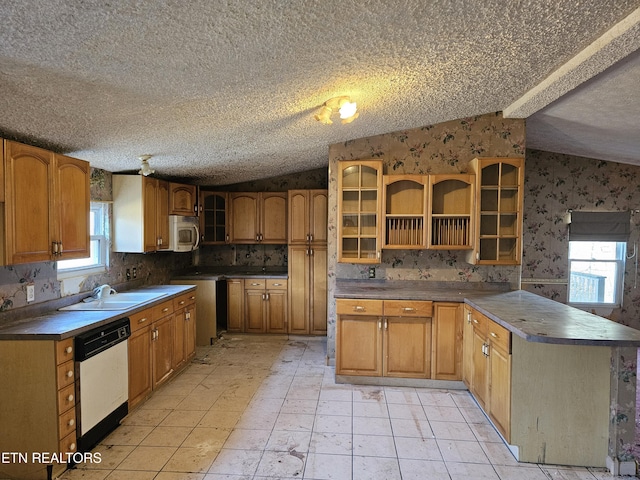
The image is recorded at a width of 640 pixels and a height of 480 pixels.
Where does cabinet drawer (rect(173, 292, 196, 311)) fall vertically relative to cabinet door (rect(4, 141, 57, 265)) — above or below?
below

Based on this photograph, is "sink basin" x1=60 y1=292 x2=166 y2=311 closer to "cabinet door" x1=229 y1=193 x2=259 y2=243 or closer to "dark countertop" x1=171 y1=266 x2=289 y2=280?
"dark countertop" x1=171 y1=266 x2=289 y2=280

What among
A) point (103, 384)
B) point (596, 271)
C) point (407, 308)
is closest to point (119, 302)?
point (103, 384)

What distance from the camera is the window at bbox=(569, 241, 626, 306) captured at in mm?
4973

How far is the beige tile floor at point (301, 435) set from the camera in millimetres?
2166

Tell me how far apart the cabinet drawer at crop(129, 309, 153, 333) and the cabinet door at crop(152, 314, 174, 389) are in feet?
0.37

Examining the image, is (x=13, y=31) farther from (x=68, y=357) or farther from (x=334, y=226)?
(x=334, y=226)

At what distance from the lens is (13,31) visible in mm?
1232

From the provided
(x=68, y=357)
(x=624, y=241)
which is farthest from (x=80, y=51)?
(x=624, y=241)

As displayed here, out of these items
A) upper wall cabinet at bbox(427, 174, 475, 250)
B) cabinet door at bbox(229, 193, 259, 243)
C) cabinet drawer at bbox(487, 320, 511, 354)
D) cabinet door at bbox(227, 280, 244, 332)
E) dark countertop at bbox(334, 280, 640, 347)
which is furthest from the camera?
cabinet door at bbox(229, 193, 259, 243)

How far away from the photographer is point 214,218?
509cm

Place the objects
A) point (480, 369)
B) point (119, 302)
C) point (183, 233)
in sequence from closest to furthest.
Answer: point (480, 369)
point (119, 302)
point (183, 233)

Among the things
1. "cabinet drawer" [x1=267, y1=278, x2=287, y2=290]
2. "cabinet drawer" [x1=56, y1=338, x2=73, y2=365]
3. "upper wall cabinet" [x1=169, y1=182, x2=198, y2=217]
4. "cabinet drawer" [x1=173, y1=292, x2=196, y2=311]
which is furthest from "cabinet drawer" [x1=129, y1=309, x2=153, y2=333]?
"cabinet drawer" [x1=267, y1=278, x2=287, y2=290]

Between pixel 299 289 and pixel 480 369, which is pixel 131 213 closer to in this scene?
pixel 299 289

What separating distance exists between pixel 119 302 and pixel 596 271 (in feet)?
19.5
